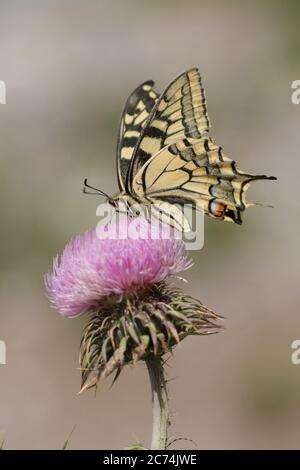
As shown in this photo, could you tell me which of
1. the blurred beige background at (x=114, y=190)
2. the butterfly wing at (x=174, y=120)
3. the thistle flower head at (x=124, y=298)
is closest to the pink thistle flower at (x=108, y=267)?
the thistle flower head at (x=124, y=298)

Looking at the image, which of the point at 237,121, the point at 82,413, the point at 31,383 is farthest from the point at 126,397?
the point at 237,121

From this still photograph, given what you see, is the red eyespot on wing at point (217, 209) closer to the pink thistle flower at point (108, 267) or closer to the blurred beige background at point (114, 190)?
the pink thistle flower at point (108, 267)

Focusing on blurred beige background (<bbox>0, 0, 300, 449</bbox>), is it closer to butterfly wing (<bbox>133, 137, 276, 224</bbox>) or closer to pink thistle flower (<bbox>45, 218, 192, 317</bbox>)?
butterfly wing (<bbox>133, 137, 276, 224</bbox>)

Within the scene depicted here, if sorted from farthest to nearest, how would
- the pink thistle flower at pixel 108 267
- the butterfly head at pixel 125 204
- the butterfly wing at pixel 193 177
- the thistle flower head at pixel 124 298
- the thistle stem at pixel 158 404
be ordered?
1. the butterfly head at pixel 125 204
2. the butterfly wing at pixel 193 177
3. the pink thistle flower at pixel 108 267
4. the thistle flower head at pixel 124 298
5. the thistle stem at pixel 158 404

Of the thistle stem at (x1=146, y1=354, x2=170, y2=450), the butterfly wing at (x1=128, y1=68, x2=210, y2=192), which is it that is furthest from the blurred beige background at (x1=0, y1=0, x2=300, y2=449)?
the thistle stem at (x1=146, y1=354, x2=170, y2=450)

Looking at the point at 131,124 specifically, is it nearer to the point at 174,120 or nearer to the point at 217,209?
the point at 174,120
